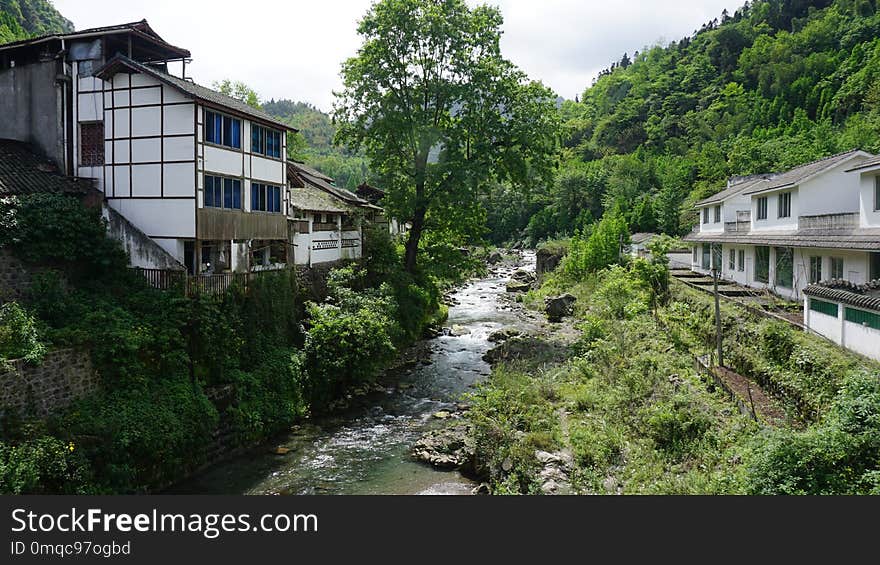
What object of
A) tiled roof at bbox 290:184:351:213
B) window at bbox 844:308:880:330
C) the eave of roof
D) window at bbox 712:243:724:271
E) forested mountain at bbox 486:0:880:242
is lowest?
window at bbox 844:308:880:330

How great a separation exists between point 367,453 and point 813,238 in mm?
20215

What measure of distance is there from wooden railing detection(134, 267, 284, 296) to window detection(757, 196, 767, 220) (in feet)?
88.5

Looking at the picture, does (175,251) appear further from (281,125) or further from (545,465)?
(545,465)

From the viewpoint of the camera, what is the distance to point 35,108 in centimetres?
2242

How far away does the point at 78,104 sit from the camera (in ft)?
71.9

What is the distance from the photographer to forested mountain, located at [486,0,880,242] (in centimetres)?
6650

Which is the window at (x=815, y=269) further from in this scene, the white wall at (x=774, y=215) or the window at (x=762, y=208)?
the window at (x=762, y=208)

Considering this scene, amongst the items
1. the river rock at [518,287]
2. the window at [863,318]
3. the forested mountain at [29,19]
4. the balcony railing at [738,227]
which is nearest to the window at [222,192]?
the window at [863,318]

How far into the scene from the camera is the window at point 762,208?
3053 centimetres

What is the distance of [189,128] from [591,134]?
4934 inches

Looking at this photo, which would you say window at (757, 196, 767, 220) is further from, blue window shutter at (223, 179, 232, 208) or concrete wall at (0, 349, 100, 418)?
concrete wall at (0, 349, 100, 418)

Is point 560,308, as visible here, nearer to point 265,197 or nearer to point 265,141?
point 265,197

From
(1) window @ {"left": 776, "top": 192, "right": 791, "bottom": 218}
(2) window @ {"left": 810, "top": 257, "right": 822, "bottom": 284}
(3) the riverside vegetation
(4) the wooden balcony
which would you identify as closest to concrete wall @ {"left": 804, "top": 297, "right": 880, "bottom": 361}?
(2) window @ {"left": 810, "top": 257, "right": 822, "bottom": 284}

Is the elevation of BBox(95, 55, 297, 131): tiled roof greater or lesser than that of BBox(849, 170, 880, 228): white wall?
greater
